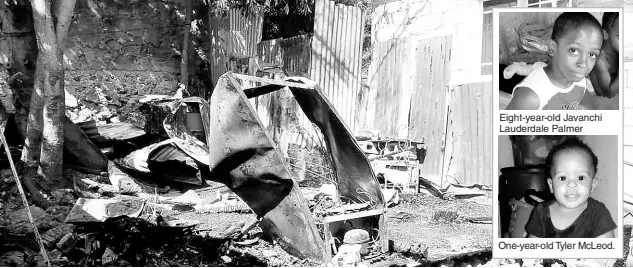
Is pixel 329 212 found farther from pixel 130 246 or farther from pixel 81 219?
pixel 81 219

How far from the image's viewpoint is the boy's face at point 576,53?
391 centimetres

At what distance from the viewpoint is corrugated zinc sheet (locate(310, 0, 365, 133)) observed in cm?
494

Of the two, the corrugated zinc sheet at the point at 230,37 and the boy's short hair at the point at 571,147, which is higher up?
the corrugated zinc sheet at the point at 230,37

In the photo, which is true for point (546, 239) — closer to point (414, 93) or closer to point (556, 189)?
point (556, 189)

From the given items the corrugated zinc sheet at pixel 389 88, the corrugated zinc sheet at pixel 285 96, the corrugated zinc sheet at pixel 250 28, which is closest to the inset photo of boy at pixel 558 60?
the corrugated zinc sheet at pixel 389 88

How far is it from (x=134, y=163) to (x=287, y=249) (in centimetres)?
133

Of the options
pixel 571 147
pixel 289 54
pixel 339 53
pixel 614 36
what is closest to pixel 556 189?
pixel 571 147

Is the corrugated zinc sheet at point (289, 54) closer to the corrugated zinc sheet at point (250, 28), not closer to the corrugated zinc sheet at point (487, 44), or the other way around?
the corrugated zinc sheet at point (250, 28)

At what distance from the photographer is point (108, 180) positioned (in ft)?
13.3

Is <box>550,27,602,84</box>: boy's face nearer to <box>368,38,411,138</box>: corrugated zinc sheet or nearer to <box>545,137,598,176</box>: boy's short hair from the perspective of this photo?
<box>545,137,598,176</box>: boy's short hair

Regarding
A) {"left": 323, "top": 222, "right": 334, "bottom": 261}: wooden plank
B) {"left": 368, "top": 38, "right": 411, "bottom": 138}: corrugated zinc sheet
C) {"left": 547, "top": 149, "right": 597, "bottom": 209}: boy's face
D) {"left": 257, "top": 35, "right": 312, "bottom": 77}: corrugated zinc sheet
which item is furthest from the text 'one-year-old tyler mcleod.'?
{"left": 257, "top": 35, "right": 312, "bottom": 77}: corrugated zinc sheet

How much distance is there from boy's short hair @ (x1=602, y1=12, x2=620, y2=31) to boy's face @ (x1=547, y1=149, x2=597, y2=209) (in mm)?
856

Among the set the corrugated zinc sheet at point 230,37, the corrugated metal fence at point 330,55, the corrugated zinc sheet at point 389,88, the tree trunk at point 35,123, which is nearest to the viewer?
the tree trunk at point 35,123

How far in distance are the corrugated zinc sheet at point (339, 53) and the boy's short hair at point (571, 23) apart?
5.50ft
